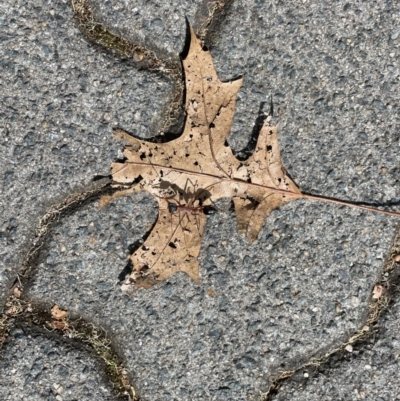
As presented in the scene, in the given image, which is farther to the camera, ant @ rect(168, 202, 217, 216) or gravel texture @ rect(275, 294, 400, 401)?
gravel texture @ rect(275, 294, 400, 401)

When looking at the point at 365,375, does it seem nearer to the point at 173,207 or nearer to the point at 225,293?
the point at 225,293

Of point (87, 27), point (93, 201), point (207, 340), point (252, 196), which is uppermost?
point (87, 27)

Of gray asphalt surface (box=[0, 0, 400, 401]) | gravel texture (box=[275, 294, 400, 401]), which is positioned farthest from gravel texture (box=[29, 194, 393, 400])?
gravel texture (box=[275, 294, 400, 401])

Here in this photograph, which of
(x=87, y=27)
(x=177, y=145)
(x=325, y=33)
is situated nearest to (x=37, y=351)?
(x=177, y=145)

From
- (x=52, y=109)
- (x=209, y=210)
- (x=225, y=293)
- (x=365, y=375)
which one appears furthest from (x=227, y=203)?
(x=365, y=375)

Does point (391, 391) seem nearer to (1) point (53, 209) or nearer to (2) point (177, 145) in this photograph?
(2) point (177, 145)

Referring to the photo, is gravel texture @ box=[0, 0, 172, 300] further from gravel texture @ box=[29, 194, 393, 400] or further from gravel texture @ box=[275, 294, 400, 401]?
gravel texture @ box=[275, 294, 400, 401]

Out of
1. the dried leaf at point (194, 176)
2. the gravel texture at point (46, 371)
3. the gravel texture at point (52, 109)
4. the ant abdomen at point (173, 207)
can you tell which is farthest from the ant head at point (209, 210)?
the gravel texture at point (46, 371)
